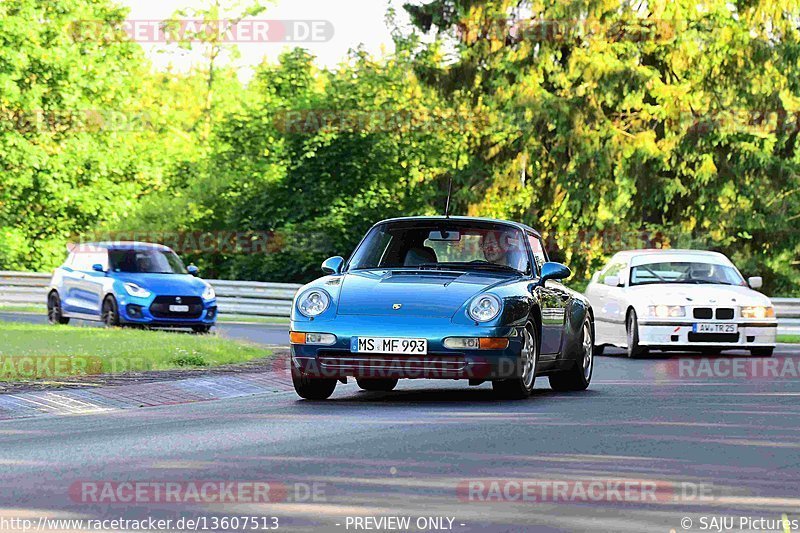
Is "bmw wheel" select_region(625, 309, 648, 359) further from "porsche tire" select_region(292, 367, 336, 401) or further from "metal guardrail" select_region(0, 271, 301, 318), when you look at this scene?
"metal guardrail" select_region(0, 271, 301, 318)

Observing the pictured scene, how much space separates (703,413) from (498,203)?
3538 cm

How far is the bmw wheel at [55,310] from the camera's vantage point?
30.0 m

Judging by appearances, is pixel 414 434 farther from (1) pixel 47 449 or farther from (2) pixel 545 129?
(2) pixel 545 129

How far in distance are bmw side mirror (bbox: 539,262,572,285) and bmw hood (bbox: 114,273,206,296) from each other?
43.8 feet

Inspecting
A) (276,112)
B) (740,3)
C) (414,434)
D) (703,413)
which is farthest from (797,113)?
(414,434)

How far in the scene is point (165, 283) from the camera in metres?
28.3

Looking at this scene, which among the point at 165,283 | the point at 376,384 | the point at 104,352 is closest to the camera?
the point at 376,384

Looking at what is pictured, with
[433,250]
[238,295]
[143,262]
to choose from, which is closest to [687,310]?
[433,250]

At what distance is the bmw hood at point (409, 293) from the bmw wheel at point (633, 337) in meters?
8.76

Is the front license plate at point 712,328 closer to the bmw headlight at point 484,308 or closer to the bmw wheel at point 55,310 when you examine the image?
the bmw headlight at point 484,308

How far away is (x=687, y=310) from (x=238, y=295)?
18.9 meters

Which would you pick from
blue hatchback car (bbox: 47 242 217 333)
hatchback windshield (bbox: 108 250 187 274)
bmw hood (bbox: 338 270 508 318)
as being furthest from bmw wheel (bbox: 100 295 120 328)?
bmw hood (bbox: 338 270 508 318)

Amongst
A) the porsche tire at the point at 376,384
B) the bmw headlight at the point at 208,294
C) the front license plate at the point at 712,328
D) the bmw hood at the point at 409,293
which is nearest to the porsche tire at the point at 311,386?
the bmw hood at the point at 409,293

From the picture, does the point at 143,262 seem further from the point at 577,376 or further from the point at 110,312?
the point at 577,376
